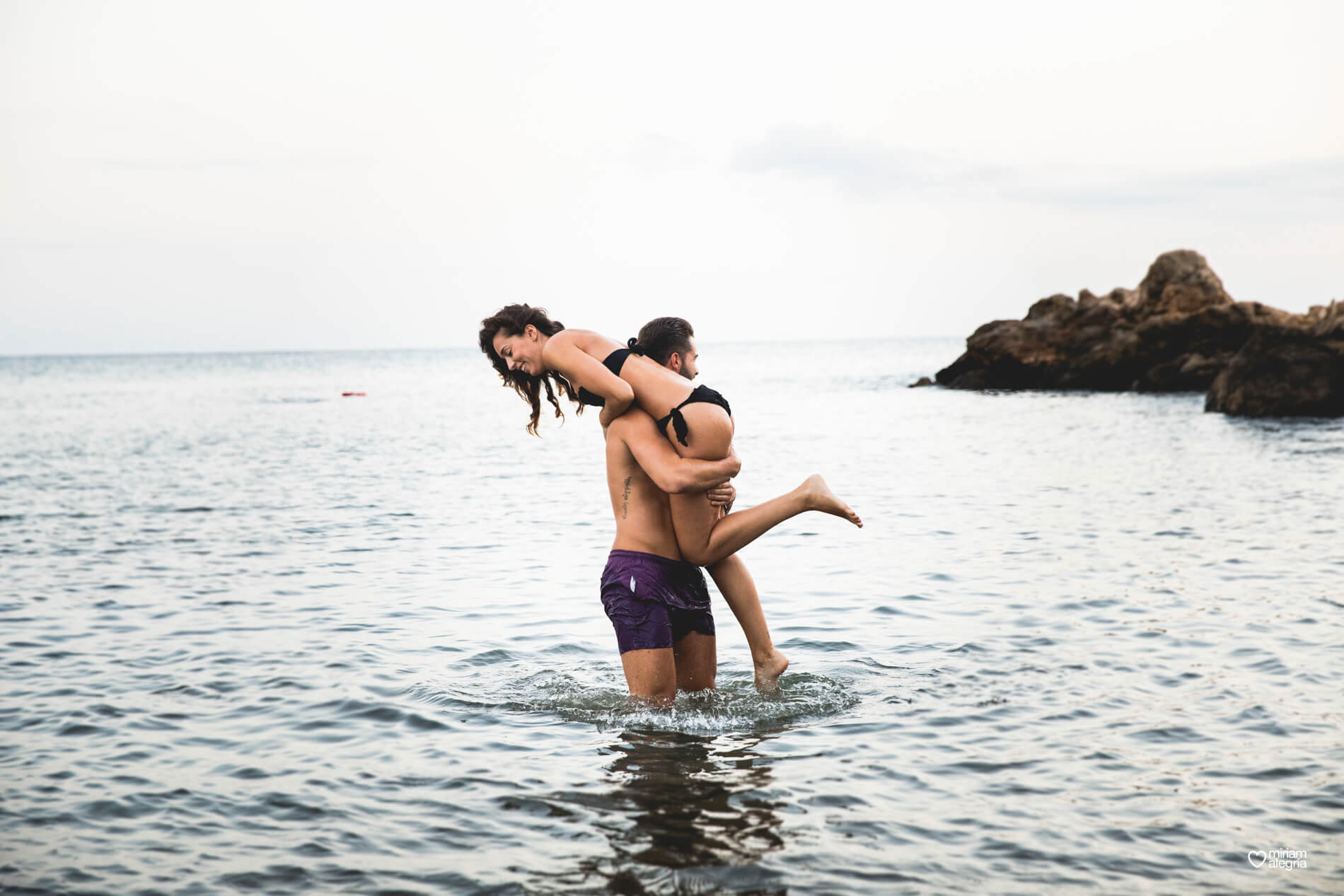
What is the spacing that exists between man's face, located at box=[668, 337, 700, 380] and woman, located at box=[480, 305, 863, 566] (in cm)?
14

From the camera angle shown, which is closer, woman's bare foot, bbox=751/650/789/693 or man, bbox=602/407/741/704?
man, bbox=602/407/741/704

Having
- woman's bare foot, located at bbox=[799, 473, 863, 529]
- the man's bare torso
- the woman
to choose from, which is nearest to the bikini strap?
the woman

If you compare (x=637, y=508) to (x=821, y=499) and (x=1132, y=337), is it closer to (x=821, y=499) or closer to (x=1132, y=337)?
(x=821, y=499)

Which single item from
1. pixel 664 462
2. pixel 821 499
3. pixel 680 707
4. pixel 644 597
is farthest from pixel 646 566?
pixel 821 499

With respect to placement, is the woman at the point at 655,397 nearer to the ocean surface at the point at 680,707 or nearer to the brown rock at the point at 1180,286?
the ocean surface at the point at 680,707

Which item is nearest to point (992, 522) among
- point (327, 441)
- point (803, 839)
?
point (803, 839)

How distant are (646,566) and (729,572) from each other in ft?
2.03

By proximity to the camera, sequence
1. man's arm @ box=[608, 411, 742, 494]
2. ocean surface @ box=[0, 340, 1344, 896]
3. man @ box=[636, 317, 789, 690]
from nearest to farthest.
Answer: ocean surface @ box=[0, 340, 1344, 896]
man's arm @ box=[608, 411, 742, 494]
man @ box=[636, 317, 789, 690]

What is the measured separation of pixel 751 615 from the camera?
6.78 m

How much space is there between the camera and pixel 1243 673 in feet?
24.7

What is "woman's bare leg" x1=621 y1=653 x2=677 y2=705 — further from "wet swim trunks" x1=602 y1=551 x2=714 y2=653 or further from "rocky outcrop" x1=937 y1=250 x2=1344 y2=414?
"rocky outcrop" x1=937 y1=250 x2=1344 y2=414

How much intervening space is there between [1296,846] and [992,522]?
10.5m

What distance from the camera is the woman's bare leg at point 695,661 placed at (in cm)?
674

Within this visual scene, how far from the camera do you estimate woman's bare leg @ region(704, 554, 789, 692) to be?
6699 millimetres
